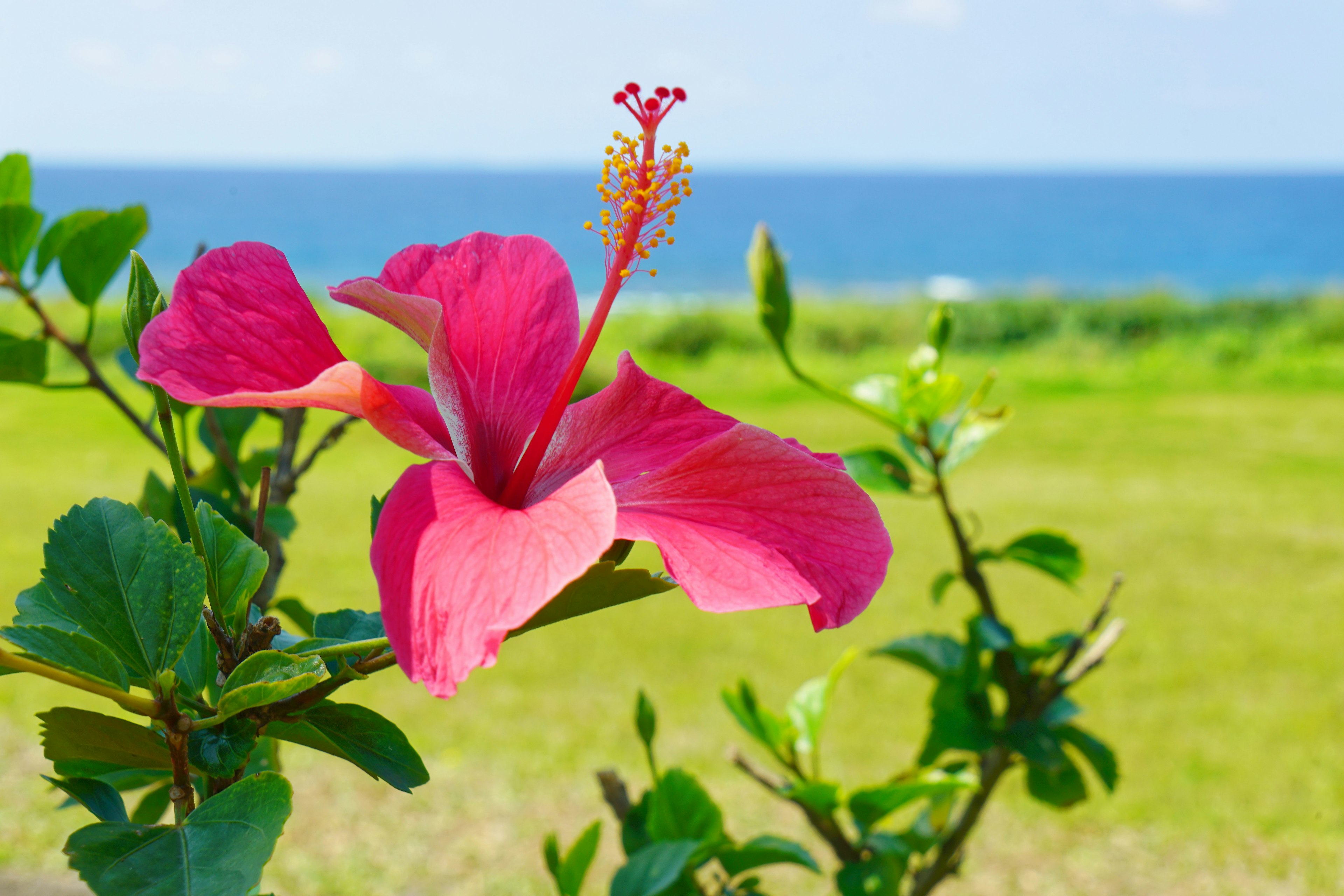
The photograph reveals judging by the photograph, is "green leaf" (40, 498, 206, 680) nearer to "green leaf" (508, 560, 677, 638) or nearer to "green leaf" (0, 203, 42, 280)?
"green leaf" (508, 560, 677, 638)

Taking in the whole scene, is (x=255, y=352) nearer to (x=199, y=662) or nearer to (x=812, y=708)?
(x=199, y=662)

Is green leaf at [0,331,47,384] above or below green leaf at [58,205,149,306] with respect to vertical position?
below

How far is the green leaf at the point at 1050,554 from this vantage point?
3.56ft

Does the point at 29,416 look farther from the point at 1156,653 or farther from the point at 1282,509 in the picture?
the point at 1282,509

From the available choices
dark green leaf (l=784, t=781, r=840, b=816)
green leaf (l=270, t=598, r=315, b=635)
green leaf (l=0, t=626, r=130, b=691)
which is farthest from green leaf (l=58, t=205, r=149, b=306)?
dark green leaf (l=784, t=781, r=840, b=816)

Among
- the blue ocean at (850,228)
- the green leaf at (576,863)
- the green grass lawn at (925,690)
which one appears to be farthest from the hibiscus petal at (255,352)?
the blue ocean at (850,228)

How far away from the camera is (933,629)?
4758 millimetres

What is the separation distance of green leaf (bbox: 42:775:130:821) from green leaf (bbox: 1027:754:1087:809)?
93cm

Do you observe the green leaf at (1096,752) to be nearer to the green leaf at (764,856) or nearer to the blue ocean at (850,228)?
the green leaf at (764,856)

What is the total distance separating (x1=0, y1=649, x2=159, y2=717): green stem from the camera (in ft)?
1.28

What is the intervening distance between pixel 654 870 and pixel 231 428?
54cm

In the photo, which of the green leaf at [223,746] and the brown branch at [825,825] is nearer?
the green leaf at [223,746]

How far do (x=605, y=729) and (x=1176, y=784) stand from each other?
1864 mm

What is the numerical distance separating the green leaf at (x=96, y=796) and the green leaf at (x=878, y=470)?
0.69 meters
